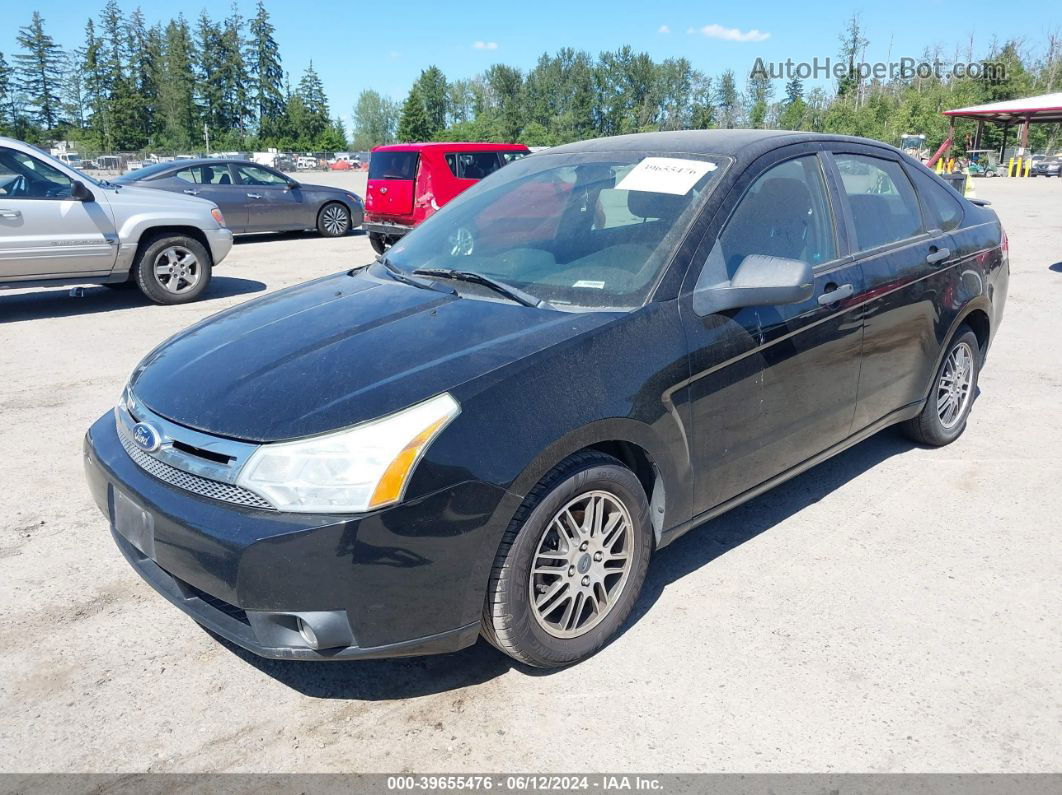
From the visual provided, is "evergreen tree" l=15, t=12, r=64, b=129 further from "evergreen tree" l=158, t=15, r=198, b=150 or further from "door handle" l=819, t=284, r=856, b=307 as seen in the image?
"door handle" l=819, t=284, r=856, b=307

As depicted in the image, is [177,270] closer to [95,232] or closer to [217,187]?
[95,232]

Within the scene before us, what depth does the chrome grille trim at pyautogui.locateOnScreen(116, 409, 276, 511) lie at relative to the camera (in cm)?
237

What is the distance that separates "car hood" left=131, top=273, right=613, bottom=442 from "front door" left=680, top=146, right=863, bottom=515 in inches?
21.2

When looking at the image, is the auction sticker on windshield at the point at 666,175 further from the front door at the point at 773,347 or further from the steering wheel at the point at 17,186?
the steering wheel at the point at 17,186

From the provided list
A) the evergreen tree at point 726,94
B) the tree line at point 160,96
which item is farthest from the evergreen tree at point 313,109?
the evergreen tree at point 726,94

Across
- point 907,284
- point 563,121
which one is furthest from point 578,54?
point 907,284

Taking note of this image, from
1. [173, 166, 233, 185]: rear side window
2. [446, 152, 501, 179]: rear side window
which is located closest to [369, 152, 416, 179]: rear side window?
[446, 152, 501, 179]: rear side window

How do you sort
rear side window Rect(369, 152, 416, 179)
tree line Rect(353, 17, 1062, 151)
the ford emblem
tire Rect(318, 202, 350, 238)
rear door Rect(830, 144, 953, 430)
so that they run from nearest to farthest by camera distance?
1. the ford emblem
2. rear door Rect(830, 144, 953, 430)
3. rear side window Rect(369, 152, 416, 179)
4. tire Rect(318, 202, 350, 238)
5. tree line Rect(353, 17, 1062, 151)

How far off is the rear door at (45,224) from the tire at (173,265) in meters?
0.43

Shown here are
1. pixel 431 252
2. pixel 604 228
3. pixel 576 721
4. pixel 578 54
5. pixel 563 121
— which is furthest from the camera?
pixel 578 54

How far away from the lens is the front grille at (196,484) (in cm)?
238

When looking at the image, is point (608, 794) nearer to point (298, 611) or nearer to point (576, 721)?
point (576, 721)

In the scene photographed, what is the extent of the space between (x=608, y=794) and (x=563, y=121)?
118237 mm

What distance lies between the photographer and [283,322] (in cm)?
322
